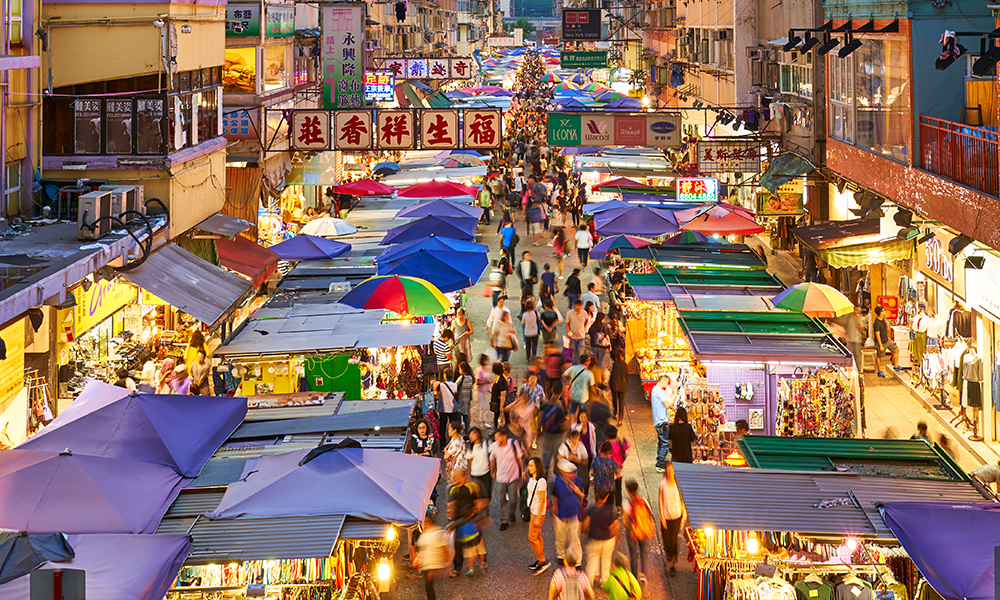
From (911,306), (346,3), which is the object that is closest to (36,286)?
(911,306)

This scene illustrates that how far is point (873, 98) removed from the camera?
17.5 metres

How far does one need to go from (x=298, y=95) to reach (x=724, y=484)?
90.1 ft

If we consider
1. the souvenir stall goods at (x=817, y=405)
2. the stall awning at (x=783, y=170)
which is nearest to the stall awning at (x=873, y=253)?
the souvenir stall goods at (x=817, y=405)

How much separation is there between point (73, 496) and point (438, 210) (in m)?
14.8

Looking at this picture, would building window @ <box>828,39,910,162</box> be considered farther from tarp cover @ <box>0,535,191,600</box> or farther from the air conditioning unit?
tarp cover @ <box>0,535,191,600</box>

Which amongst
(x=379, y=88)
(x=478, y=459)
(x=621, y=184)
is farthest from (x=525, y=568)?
(x=379, y=88)

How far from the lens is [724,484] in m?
8.64

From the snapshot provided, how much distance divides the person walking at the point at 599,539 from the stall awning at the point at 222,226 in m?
10.8

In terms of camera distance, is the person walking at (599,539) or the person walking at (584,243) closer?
the person walking at (599,539)

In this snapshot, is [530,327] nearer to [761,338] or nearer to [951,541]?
[761,338]

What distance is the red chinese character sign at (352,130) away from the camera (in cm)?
2289

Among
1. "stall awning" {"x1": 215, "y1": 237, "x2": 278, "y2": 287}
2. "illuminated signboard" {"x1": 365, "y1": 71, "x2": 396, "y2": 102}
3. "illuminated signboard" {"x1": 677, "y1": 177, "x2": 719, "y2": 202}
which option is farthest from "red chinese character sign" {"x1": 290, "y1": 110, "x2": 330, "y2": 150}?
"illuminated signboard" {"x1": 365, "y1": 71, "x2": 396, "y2": 102}

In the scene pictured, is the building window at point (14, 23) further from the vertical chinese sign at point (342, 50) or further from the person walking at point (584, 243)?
the vertical chinese sign at point (342, 50)

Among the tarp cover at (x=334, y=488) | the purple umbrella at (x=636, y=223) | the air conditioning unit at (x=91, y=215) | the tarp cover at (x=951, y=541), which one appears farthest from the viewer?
the purple umbrella at (x=636, y=223)
